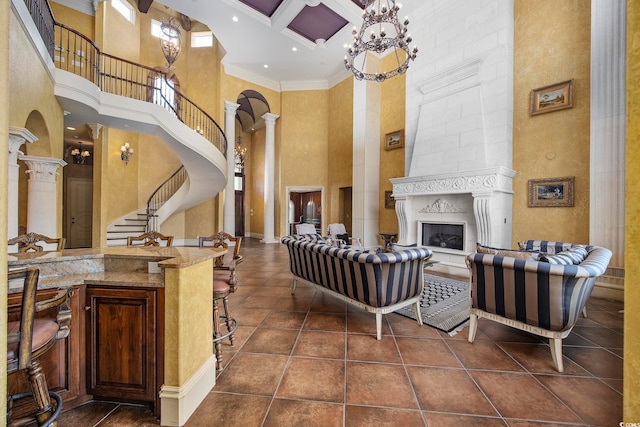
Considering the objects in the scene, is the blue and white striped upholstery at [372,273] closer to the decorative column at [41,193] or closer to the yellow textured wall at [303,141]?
the decorative column at [41,193]

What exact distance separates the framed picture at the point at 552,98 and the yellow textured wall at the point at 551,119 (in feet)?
0.29

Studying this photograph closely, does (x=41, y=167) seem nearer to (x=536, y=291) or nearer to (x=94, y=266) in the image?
(x=94, y=266)

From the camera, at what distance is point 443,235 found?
5375 millimetres

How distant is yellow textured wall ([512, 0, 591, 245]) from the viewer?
3.82 meters

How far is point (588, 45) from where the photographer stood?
12.4ft

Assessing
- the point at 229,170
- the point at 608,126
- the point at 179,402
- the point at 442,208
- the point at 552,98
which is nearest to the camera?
the point at 179,402

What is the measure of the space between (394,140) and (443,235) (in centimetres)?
297

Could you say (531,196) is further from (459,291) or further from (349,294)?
(349,294)

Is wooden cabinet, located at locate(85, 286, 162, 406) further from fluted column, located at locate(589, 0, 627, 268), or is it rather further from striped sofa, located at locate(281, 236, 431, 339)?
fluted column, located at locate(589, 0, 627, 268)

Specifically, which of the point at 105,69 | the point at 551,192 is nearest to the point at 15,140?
the point at 105,69

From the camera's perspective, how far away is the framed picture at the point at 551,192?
391 centimetres

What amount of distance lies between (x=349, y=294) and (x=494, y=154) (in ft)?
12.8

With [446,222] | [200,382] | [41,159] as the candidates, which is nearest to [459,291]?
[446,222]

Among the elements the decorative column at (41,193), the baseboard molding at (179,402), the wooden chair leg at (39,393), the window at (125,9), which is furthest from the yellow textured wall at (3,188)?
the window at (125,9)
